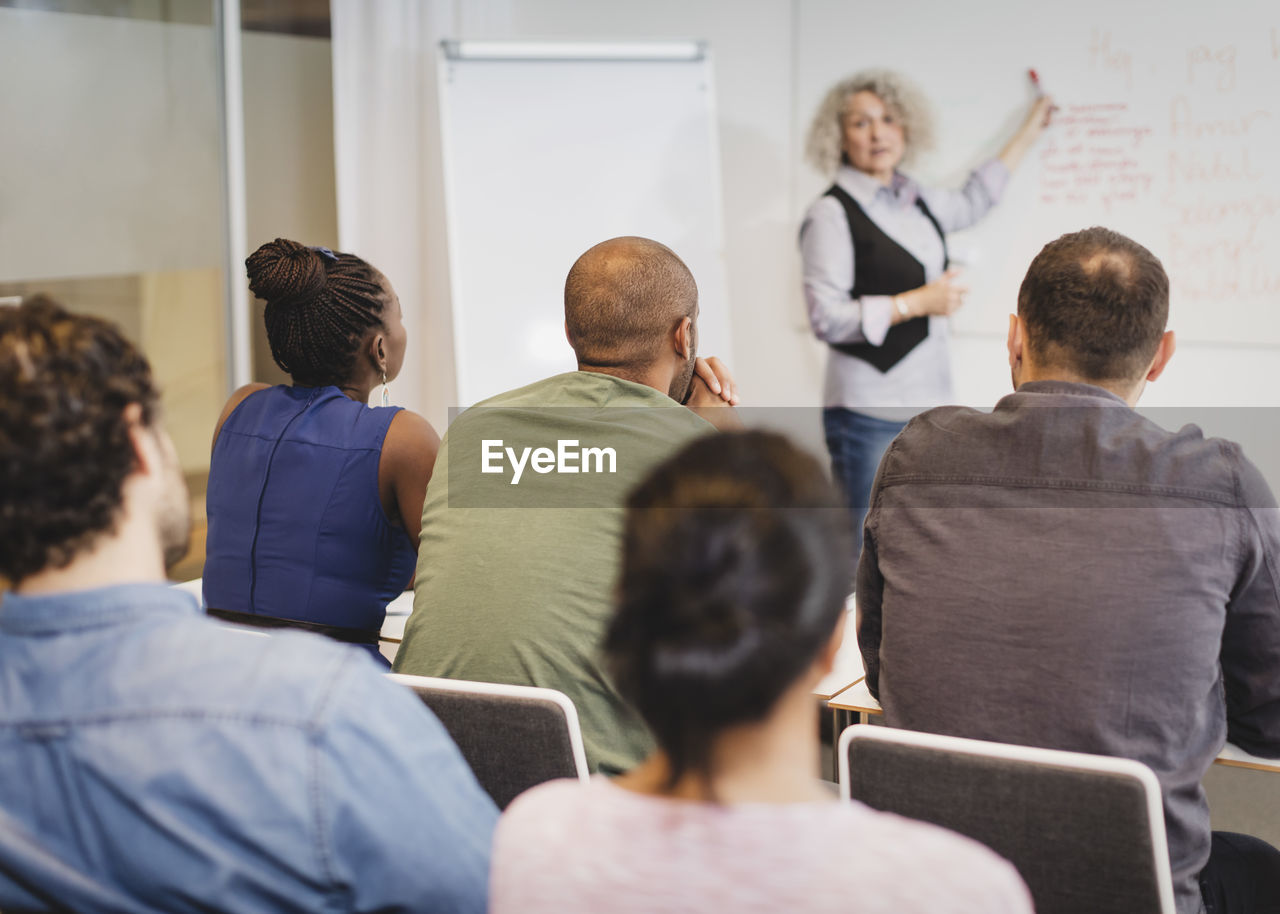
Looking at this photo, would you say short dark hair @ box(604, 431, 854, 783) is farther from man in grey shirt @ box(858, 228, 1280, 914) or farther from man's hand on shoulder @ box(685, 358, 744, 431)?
man's hand on shoulder @ box(685, 358, 744, 431)

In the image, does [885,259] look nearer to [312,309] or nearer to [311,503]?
[312,309]

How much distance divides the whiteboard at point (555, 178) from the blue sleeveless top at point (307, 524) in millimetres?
1951

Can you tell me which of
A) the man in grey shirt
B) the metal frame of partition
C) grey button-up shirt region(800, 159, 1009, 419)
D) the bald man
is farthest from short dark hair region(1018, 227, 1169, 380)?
the metal frame of partition

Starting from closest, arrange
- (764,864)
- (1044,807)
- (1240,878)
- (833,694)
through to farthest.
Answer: (764,864) < (1044,807) < (1240,878) < (833,694)

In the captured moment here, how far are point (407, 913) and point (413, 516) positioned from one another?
1.03 metres

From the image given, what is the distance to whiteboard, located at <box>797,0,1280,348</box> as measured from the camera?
132 inches

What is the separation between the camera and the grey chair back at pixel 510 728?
133 centimetres

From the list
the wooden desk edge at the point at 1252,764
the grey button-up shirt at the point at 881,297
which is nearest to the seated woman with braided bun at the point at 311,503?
the wooden desk edge at the point at 1252,764

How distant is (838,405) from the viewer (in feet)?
12.6

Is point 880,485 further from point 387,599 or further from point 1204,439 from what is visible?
point 387,599

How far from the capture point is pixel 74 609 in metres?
0.87

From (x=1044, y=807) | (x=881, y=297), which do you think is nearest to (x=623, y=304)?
(x=1044, y=807)

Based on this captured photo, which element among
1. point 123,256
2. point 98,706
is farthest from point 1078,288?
point 123,256

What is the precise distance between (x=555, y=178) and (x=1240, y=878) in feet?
9.94
